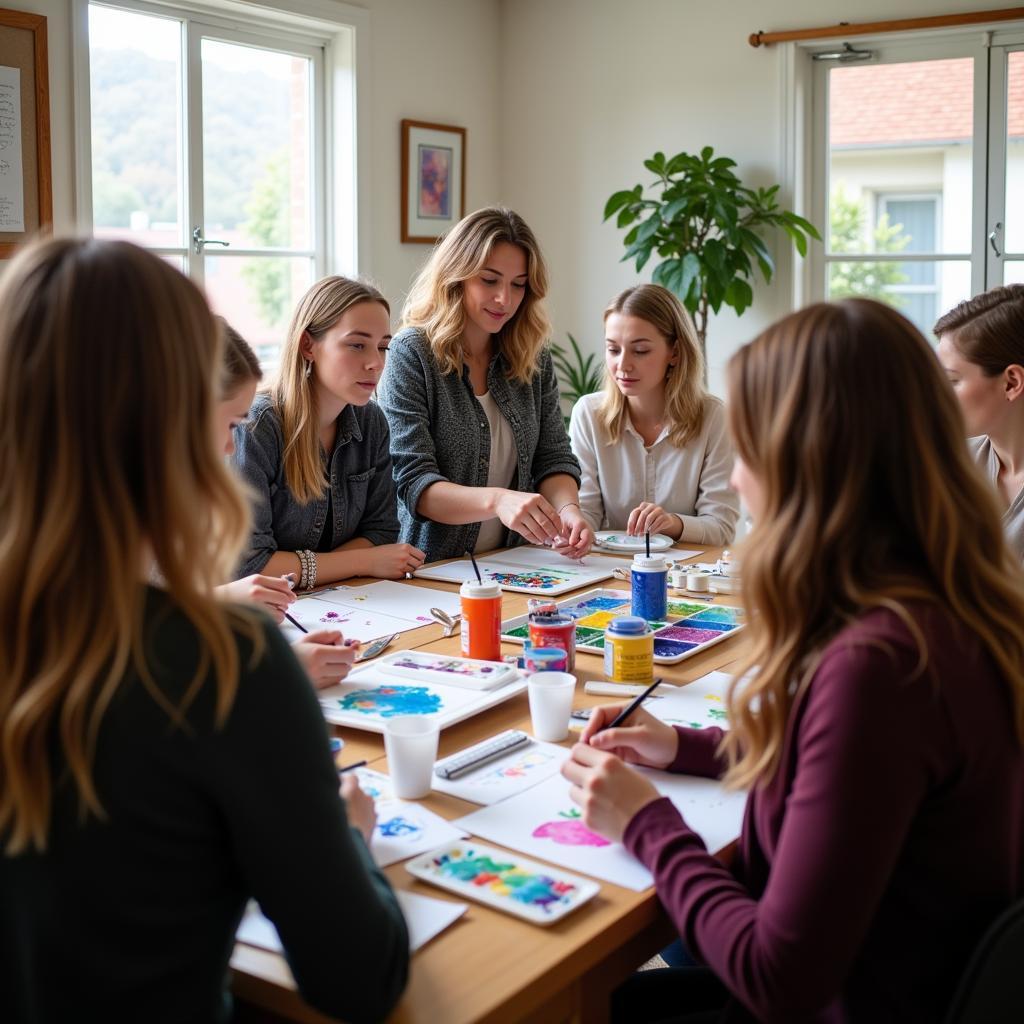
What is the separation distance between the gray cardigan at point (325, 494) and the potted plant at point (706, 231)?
1992mm

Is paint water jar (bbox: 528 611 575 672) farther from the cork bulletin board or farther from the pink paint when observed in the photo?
the cork bulletin board

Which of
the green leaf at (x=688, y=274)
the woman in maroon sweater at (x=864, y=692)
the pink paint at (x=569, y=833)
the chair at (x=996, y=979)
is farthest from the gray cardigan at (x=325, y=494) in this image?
the green leaf at (x=688, y=274)

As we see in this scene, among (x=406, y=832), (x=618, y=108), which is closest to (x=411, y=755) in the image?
(x=406, y=832)

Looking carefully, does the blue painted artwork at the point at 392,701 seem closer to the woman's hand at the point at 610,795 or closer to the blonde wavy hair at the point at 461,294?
the woman's hand at the point at 610,795

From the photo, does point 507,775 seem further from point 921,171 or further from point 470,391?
point 921,171

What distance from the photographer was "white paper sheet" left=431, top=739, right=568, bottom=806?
4.53 ft

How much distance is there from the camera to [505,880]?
1162 millimetres

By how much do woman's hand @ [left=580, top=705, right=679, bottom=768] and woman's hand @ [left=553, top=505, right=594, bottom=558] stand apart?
116 centimetres

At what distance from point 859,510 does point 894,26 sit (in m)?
3.74

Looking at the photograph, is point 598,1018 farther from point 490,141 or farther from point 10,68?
point 490,141

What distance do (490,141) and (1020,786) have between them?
4588 mm

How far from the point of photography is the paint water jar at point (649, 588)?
2113 mm

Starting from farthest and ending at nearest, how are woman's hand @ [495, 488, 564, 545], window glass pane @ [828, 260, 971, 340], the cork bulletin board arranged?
1. window glass pane @ [828, 260, 971, 340]
2. the cork bulletin board
3. woman's hand @ [495, 488, 564, 545]

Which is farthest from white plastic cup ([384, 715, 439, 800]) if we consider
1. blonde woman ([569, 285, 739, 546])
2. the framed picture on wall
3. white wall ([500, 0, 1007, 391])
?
the framed picture on wall
